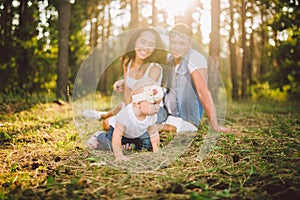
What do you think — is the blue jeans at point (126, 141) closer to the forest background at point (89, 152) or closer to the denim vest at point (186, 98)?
the forest background at point (89, 152)

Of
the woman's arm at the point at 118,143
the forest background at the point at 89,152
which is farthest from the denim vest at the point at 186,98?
the woman's arm at the point at 118,143

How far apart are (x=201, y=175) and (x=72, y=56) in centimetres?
769

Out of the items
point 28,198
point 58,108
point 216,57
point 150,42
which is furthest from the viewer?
point 216,57

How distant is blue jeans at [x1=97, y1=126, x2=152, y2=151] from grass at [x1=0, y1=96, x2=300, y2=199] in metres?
0.18

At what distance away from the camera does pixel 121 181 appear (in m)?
2.03

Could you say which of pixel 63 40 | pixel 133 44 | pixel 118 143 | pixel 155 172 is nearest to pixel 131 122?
pixel 118 143

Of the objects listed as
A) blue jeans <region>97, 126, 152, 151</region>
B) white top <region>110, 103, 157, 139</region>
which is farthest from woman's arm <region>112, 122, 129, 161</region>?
blue jeans <region>97, 126, 152, 151</region>

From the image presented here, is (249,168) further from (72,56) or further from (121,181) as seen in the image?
(72,56)

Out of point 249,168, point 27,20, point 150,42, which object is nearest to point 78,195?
point 249,168

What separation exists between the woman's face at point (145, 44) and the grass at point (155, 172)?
3.92 ft

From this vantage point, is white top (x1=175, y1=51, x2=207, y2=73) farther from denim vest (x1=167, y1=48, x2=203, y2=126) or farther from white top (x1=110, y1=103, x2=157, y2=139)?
white top (x1=110, y1=103, x2=157, y2=139)

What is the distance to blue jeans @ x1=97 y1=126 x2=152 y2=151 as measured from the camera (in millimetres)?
2988

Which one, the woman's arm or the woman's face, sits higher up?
the woman's face

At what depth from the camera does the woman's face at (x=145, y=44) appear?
391cm
